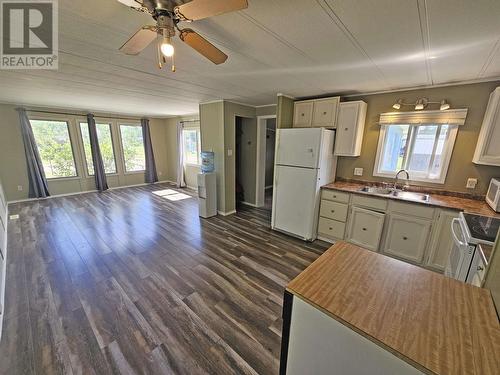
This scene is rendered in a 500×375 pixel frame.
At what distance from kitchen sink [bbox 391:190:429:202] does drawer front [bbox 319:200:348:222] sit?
673mm

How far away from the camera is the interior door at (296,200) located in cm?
298

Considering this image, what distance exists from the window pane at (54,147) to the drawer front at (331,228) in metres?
6.52

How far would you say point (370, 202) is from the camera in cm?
266

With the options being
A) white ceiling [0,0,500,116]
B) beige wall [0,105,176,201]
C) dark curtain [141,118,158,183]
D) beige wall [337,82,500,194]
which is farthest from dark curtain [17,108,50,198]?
beige wall [337,82,500,194]

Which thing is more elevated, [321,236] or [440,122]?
[440,122]

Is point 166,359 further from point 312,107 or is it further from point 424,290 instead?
point 312,107

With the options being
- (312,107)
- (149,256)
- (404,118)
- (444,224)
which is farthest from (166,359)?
(404,118)

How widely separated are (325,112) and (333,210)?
1541 millimetres

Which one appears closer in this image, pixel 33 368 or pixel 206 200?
pixel 33 368

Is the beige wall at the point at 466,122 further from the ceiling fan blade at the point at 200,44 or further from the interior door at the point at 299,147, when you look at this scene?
the ceiling fan blade at the point at 200,44

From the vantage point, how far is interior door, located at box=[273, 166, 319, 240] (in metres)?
2.98

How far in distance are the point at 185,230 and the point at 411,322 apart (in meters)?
3.31

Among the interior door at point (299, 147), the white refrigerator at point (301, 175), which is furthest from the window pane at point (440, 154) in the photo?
the interior door at point (299, 147)

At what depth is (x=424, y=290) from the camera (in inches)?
33.4
